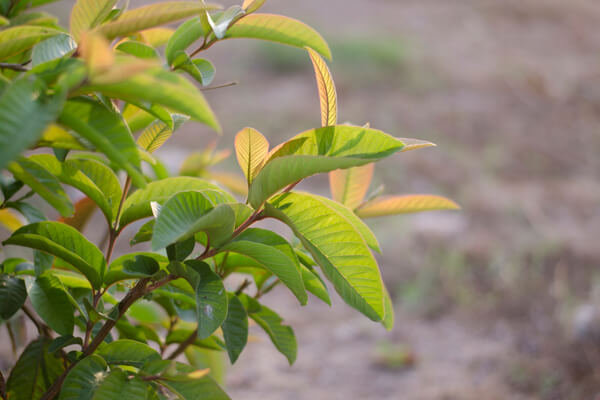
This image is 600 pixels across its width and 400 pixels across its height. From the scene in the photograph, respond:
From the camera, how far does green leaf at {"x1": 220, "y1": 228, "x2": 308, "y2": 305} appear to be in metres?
0.50

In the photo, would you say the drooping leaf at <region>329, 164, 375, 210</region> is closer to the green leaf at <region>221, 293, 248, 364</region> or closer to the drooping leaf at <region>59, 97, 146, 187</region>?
the green leaf at <region>221, 293, 248, 364</region>

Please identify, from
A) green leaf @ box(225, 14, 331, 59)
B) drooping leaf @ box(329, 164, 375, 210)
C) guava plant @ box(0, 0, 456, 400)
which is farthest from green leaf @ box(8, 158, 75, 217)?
drooping leaf @ box(329, 164, 375, 210)

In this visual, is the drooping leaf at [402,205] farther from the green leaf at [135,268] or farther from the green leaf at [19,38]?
the green leaf at [19,38]

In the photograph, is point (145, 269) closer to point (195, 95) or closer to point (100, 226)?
point (195, 95)

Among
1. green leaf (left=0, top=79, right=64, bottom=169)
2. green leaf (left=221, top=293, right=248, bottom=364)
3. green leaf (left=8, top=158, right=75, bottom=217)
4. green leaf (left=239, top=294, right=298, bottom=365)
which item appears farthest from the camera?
green leaf (left=239, top=294, right=298, bottom=365)

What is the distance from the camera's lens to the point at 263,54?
18.4 feet

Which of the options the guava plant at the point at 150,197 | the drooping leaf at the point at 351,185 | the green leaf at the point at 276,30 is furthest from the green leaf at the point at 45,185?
the drooping leaf at the point at 351,185

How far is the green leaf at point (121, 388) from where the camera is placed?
496 mm

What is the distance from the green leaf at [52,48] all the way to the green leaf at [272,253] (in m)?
0.23

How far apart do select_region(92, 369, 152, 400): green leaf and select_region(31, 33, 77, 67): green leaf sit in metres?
0.29

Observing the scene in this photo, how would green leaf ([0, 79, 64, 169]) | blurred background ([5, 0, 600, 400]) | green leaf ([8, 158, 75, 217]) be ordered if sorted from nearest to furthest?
green leaf ([0, 79, 64, 169]) → green leaf ([8, 158, 75, 217]) → blurred background ([5, 0, 600, 400])

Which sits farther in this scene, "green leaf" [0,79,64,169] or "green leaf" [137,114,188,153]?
"green leaf" [137,114,188,153]

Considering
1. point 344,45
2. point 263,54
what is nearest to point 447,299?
point 344,45

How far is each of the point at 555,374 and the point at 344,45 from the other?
4.05 m
